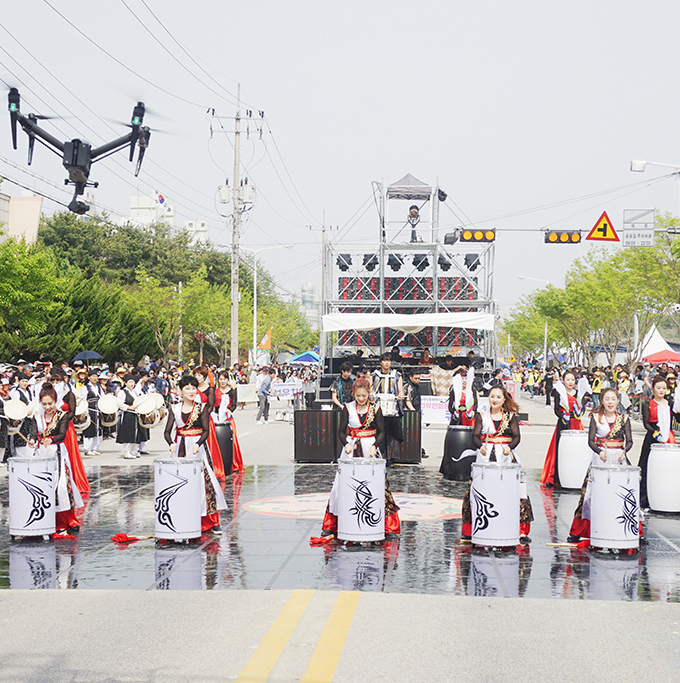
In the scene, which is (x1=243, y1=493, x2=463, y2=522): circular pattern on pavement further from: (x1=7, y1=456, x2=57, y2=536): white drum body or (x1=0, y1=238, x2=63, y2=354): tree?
(x1=0, y1=238, x2=63, y2=354): tree

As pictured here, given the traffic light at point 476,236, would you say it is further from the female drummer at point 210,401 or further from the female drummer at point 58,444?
the female drummer at point 58,444

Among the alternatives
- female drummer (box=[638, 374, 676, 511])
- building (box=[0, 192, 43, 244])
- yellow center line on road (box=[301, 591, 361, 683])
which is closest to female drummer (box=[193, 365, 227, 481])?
yellow center line on road (box=[301, 591, 361, 683])

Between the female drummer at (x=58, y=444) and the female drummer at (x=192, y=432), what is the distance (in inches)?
46.8

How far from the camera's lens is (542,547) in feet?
31.9

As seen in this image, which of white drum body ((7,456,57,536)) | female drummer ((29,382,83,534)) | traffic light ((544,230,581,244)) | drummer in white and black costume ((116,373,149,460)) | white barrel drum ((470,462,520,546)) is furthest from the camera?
traffic light ((544,230,581,244))

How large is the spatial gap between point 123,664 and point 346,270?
26773mm

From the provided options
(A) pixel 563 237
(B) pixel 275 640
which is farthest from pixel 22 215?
(B) pixel 275 640

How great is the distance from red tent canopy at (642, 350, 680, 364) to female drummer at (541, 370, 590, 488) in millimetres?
37143

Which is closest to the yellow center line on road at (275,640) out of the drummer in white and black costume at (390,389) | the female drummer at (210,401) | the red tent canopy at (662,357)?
the female drummer at (210,401)

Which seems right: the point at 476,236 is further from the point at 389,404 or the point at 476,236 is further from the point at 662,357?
the point at 662,357

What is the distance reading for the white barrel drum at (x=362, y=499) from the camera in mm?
9469

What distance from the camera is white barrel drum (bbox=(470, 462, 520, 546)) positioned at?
9.22 meters

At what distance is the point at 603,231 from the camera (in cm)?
2759

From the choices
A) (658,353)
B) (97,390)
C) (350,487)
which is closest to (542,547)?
(350,487)
